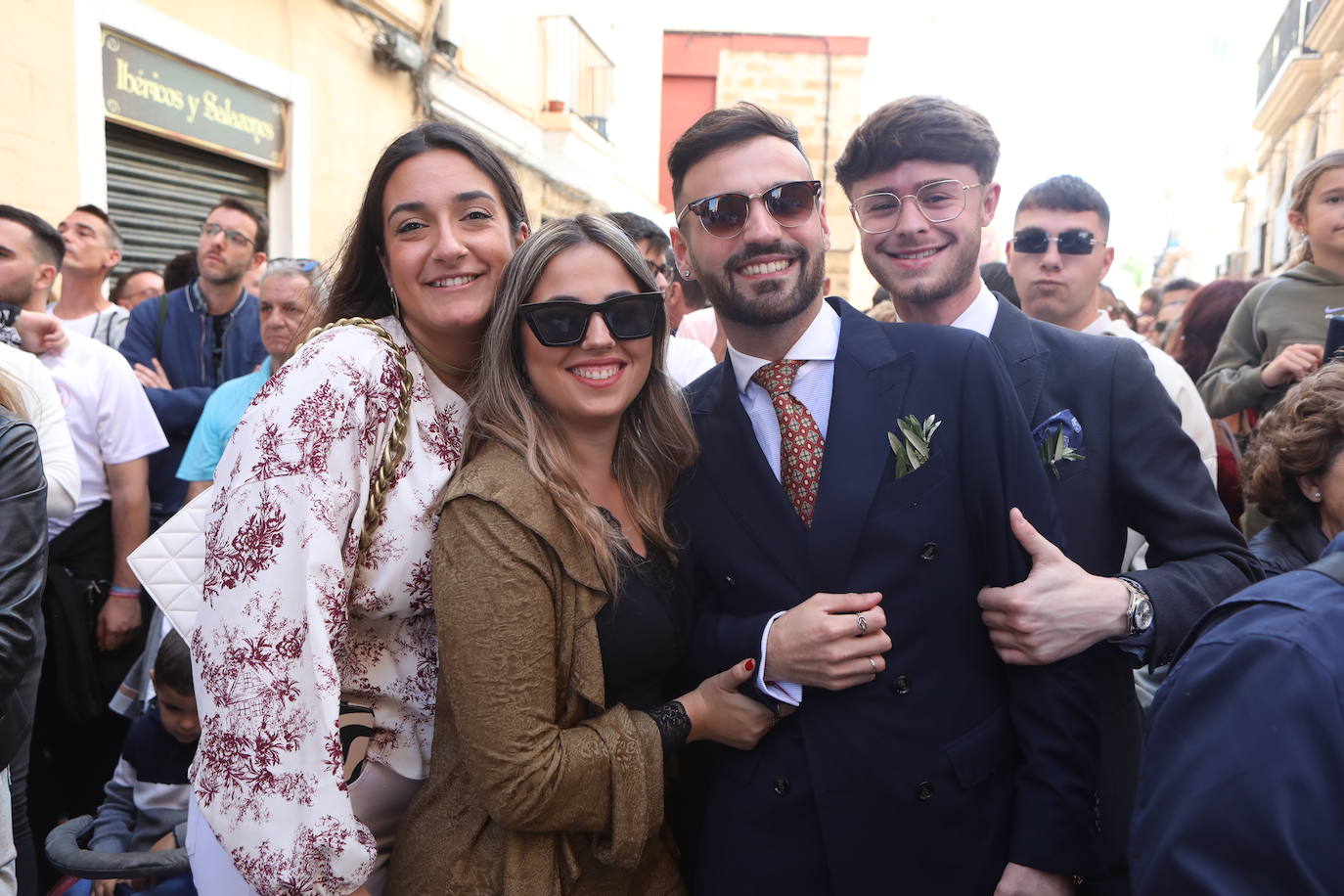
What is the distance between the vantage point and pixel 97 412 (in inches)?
157

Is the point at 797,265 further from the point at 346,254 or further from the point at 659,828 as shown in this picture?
the point at 659,828

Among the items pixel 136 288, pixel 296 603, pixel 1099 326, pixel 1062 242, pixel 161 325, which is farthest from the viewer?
pixel 136 288

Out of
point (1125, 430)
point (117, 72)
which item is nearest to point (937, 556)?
point (1125, 430)

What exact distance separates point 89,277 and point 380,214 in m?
4.08

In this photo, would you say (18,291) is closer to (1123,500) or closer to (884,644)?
(884,644)

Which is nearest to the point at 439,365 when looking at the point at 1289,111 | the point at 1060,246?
the point at 1060,246

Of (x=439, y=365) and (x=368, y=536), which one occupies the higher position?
(x=439, y=365)

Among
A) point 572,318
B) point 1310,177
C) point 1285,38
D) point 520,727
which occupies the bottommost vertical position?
point 520,727

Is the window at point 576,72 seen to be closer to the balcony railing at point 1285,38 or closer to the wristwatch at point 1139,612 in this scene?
the balcony railing at point 1285,38

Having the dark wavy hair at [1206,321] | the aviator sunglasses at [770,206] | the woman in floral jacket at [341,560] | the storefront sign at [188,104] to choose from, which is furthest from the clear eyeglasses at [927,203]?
the storefront sign at [188,104]

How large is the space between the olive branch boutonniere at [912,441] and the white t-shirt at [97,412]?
3391 millimetres

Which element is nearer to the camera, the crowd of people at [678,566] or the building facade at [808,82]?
the crowd of people at [678,566]

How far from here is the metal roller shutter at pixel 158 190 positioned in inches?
268

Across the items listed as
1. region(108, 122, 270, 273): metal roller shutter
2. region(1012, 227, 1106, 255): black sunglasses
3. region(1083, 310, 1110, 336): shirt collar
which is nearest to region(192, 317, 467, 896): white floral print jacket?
region(1012, 227, 1106, 255): black sunglasses
